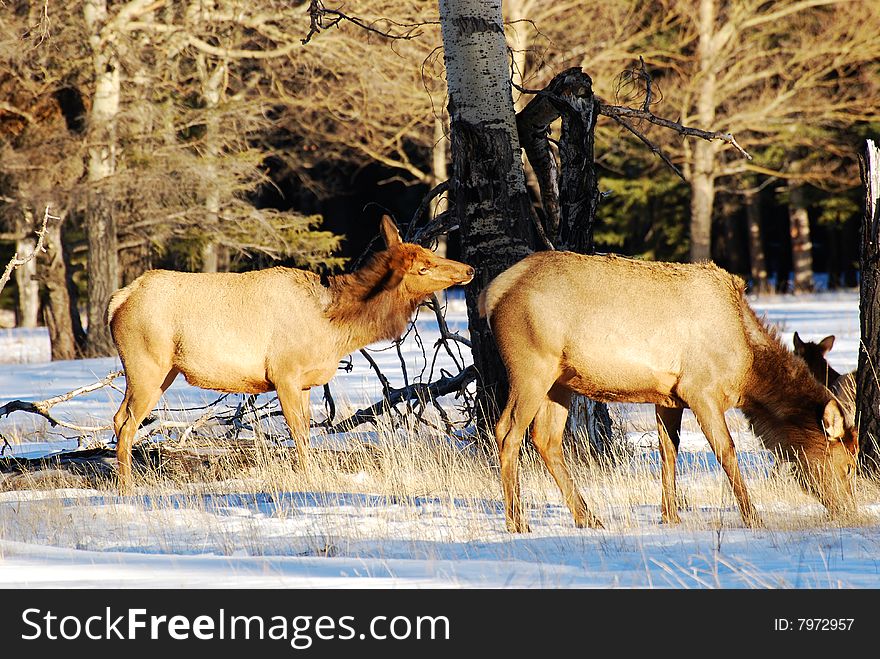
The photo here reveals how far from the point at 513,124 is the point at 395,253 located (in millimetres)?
1389

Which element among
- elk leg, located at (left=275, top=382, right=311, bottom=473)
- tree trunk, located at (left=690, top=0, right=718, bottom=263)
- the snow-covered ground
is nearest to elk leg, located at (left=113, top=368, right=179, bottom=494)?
the snow-covered ground

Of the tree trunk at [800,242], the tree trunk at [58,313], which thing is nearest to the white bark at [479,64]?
the tree trunk at [58,313]

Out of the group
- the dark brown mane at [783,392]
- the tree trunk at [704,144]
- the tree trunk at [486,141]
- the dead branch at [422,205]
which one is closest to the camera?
the dark brown mane at [783,392]

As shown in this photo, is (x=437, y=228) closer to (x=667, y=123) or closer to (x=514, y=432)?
(x=667, y=123)

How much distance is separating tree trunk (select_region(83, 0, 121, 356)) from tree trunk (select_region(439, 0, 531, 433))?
39.8ft

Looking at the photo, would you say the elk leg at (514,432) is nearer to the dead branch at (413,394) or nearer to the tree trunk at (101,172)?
the dead branch at (413,394)

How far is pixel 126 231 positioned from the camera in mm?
21000

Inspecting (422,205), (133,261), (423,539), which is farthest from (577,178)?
(133,261)

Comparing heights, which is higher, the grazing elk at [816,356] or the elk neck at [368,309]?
the elk neck at [368,309]

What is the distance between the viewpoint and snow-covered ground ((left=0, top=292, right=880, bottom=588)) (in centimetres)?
496

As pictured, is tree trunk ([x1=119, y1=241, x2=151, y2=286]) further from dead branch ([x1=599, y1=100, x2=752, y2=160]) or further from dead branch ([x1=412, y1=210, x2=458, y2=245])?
dead branch ([x1=599, y1=100, x2=752, y2=160])

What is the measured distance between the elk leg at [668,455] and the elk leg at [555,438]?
505mm

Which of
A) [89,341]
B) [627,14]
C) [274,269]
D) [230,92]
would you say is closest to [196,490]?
[274,269]

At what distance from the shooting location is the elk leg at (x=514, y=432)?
643cm
